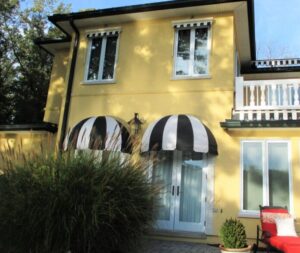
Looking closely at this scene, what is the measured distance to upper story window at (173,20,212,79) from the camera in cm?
1448

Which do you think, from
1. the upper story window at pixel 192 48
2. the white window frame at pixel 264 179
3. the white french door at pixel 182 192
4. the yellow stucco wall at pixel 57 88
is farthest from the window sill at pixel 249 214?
the yellow stucco wall at pixel 57 88

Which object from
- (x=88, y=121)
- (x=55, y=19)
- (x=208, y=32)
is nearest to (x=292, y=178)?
(x=208, y=32)

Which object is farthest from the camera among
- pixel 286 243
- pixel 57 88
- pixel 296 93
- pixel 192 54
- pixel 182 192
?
pixel 57 88

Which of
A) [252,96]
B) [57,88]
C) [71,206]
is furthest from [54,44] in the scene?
[71,206]

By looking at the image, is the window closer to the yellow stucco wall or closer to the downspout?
the downspout

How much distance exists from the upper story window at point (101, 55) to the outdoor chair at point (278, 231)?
29.0 feet

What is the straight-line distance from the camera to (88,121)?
542 inches

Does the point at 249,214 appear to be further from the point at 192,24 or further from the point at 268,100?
the point at 192,24

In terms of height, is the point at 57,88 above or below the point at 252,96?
above

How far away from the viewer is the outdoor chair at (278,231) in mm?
9484

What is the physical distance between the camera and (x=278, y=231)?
34.7 ft

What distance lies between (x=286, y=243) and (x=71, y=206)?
5.82 meters

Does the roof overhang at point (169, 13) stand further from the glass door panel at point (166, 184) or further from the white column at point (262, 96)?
the glass door panel at point (166, 184)

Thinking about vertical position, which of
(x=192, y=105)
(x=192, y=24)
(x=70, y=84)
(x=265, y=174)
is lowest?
(x=265, y=174)
